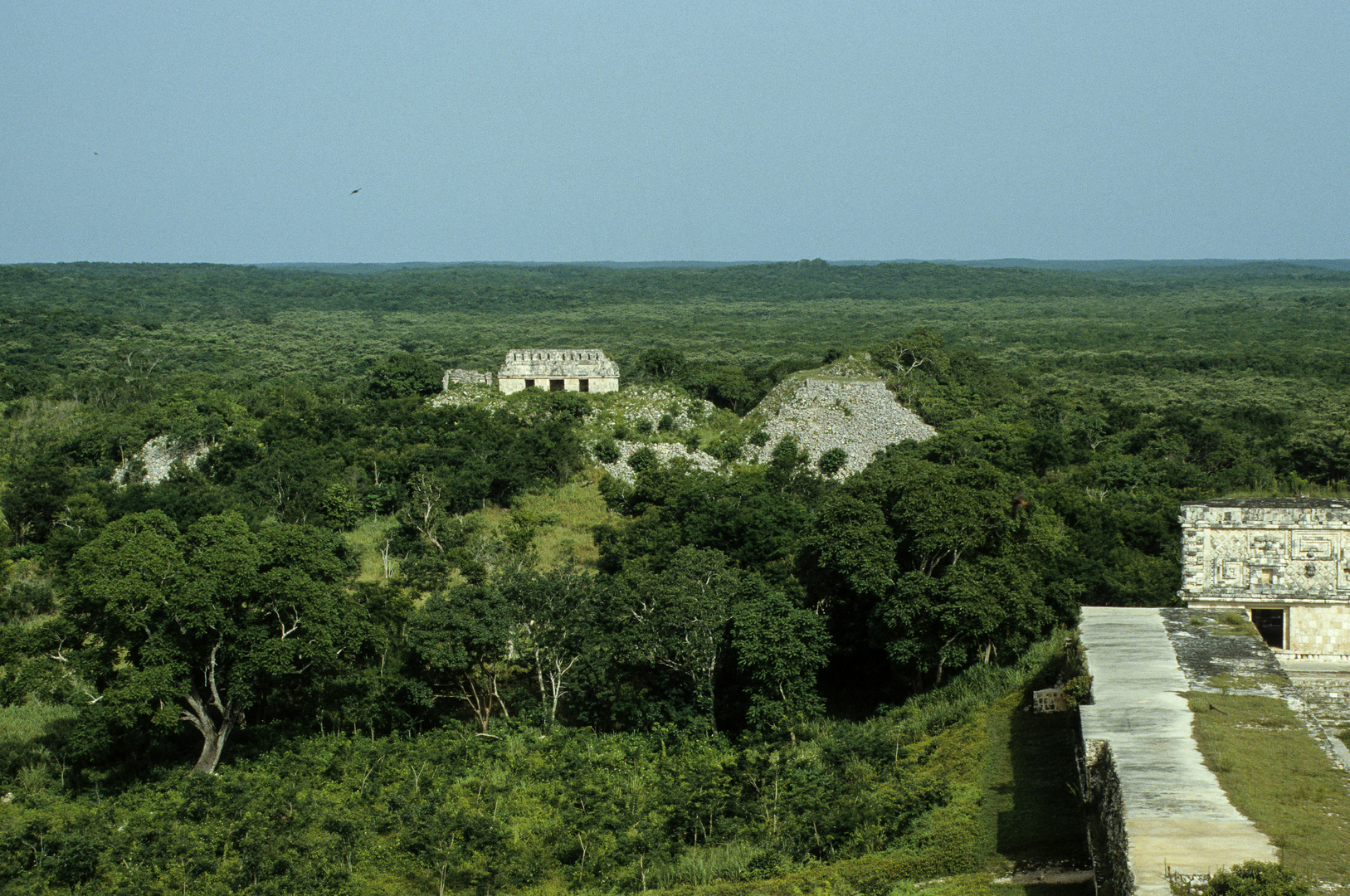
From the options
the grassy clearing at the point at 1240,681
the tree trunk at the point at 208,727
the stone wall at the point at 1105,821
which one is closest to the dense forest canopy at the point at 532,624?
the tree trunk at the point at 208,727

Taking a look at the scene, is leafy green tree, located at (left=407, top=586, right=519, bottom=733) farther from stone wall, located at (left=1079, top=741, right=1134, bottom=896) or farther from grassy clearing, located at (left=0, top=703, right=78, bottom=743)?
stone wall, located at (left=1079, top=741, right=1134, bottom=896)

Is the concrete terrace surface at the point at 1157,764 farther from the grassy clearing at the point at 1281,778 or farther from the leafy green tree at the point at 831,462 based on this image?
the leafy green tree at the point at 831,462

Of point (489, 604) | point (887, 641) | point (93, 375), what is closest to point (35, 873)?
point (489, 604)

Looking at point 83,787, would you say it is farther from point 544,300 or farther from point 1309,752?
point 544,300

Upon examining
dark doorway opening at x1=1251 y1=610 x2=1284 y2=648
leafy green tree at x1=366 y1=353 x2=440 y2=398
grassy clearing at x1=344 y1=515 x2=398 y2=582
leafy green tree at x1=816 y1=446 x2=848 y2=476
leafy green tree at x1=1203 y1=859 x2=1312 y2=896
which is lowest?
grassy clearing at x1=344 y1=515 x2=398 y2=582

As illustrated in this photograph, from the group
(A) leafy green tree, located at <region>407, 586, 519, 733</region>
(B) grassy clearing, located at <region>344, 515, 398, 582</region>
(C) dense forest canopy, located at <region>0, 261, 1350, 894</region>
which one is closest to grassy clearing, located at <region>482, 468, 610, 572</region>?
(C) dense forest canopy, located at <region>0, 261, 1350, 894</region>

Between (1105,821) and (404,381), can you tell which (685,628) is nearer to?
(1105,821)
